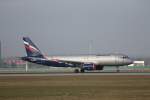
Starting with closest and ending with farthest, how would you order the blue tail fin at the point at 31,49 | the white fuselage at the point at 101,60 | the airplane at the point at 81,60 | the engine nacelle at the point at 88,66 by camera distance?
the white fuselage at the point at 101,60 < the airplane at the point at 81,60 < the engine nacelle at the point at 88,66 < the blue tail fin at the point at 31,49

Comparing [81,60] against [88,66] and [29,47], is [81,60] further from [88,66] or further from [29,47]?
[29,47]

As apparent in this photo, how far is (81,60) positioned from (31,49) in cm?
1393

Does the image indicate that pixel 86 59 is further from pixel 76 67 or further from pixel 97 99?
pixel 97 99

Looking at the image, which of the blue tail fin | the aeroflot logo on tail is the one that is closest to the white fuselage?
the blue tail fin

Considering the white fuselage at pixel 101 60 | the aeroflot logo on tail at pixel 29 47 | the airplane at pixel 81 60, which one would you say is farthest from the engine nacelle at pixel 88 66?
the aeroflot logo on tail at pixel 29 47

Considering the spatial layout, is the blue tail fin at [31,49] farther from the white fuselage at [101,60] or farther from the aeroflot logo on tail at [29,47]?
the white fuselage at [101,60]

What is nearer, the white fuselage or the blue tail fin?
the white fuselage

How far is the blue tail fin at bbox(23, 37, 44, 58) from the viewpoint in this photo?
10088 cm

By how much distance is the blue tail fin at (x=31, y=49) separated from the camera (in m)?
101

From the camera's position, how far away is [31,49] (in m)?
102

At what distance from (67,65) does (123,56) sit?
1371 centimetres

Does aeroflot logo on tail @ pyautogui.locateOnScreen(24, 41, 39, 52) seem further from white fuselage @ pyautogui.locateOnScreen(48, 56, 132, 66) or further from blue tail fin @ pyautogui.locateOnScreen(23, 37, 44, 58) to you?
white fuselage @ pyautogui.locateOnScreen(48, 56, 132, 66)

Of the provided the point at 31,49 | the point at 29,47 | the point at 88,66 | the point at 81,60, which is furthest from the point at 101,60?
the point at 29,47

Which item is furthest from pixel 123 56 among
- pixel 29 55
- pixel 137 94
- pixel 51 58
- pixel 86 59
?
pixel 137 94
